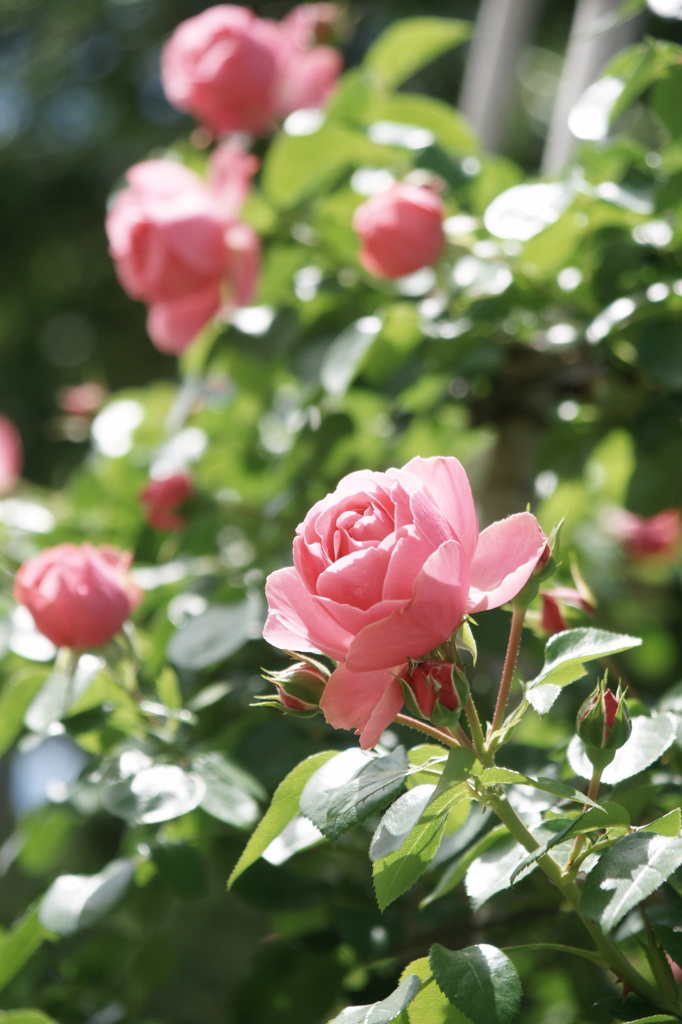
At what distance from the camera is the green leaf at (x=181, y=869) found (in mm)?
476

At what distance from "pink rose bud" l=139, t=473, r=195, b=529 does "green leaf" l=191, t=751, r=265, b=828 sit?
27 centimetres

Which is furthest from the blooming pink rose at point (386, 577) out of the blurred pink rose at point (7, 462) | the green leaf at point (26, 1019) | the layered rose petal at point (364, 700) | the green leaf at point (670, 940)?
the blurred pink rose at point (7, 462)

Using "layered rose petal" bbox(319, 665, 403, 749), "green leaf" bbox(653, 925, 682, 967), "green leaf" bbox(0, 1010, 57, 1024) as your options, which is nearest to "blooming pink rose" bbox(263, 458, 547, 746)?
"layered rose petal" bbox(319, 665, 403, 749)

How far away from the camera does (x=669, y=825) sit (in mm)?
329

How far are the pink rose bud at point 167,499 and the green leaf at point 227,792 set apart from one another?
267 mm

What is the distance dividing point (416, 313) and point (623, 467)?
29cm

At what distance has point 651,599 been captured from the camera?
1133 millimetres

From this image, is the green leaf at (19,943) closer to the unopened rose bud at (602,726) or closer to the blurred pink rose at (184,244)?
the unopened rose bud at (602,726)

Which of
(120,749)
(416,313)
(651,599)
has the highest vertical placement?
(416,313)

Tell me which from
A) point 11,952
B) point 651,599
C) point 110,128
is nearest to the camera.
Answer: point 11,952

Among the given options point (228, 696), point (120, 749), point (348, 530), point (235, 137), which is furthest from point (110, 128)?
point (348, 530)

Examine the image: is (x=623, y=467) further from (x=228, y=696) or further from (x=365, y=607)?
(x=365, y=607)

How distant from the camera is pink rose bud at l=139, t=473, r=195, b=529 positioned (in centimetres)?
73

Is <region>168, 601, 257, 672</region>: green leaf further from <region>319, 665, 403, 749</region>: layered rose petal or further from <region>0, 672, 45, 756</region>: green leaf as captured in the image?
<region>319, 665, 403, 749</region>: layered rose petal
